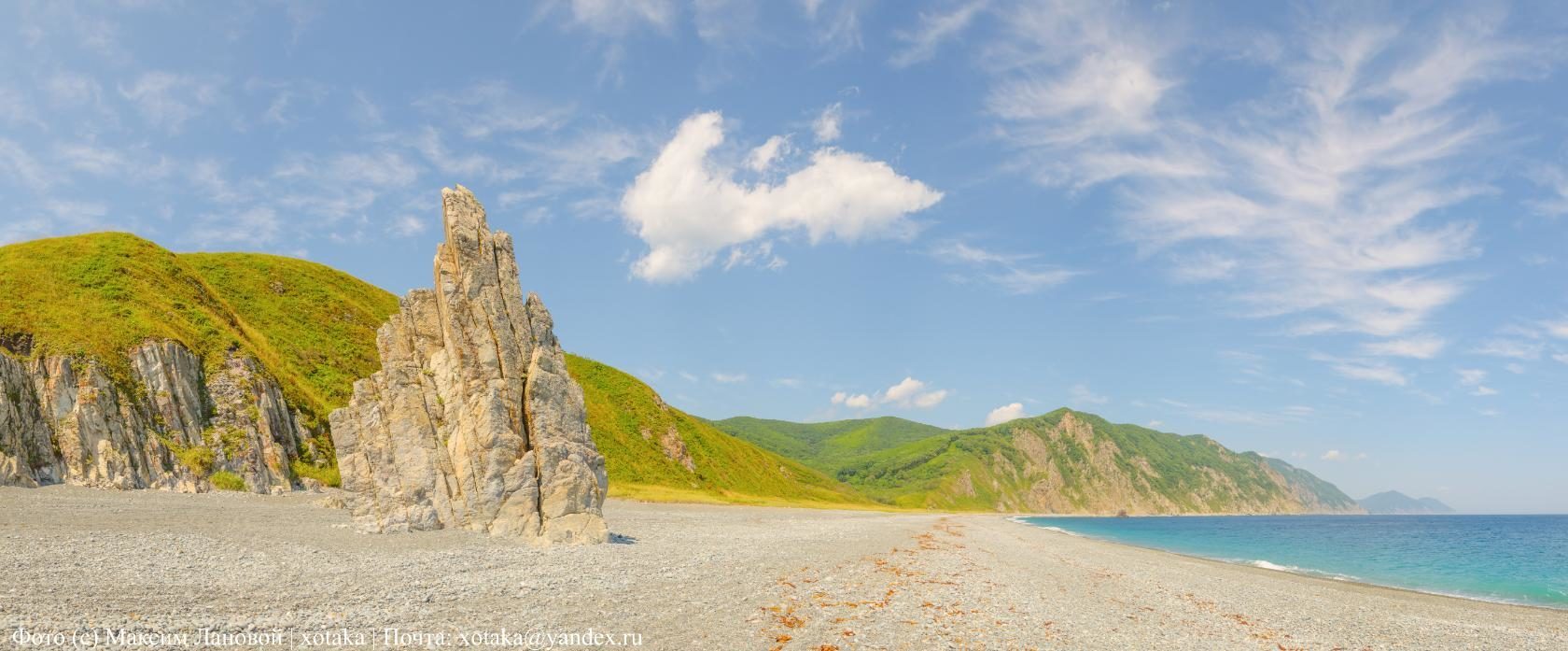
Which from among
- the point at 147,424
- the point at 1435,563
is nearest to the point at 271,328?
the point at 147,424

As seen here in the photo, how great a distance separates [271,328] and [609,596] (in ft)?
313

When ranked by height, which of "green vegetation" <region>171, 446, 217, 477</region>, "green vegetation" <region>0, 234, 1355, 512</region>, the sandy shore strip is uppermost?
"green vegetation" <region>0, 234, 1355, 512</region>

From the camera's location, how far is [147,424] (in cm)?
5181

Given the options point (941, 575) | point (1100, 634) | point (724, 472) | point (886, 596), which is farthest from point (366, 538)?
point (724, 472)

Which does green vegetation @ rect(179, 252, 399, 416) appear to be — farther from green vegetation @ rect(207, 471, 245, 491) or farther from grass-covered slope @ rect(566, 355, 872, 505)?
grass-covered slope @ rect(566, 355, 872, 505)

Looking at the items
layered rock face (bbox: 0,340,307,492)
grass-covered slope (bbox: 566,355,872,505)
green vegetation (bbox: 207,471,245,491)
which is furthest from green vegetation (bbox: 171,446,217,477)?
grass-covered slope (bbox: 566,355,872,505)

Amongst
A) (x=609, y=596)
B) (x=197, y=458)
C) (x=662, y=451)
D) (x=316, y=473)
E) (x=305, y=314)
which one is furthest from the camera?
(x=662, y=451)

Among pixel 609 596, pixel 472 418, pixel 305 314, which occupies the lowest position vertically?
pixel 609 596

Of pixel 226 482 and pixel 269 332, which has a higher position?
pixel 269 332

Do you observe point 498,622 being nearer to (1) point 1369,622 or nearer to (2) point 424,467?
(2) point 424,467

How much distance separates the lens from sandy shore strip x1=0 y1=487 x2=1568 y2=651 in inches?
596

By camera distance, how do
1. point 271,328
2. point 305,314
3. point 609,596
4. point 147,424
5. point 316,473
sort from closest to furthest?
1. point 609,596
2. point 147,424
3. point 316,473
4. point 271,328
5. point 305,314

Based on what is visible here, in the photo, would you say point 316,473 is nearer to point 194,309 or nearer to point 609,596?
point 194,309

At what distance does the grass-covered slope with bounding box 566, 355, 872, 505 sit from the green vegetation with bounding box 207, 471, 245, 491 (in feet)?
156
